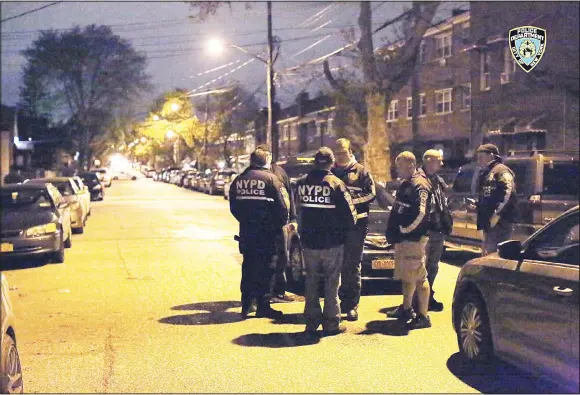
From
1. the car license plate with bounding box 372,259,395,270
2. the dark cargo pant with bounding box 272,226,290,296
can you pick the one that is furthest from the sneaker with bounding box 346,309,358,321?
the car license plate with bounding box 372,259,395,270

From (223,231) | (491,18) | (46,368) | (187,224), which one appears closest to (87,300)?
(46,368)

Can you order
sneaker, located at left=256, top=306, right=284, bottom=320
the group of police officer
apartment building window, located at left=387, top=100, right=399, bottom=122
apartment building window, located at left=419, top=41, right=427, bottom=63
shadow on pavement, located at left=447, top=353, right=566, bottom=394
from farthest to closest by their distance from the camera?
apartment building window, located at left=387, top=100, right=399, bottom=122
apartment building window, located at left=419, top=41, right=427, bottom=63
sneaker, located at left=256, top=306, right=284, bottom=320
the group of police officer
shadow on pavement, located at left=447, top=353, right=566, bottom=394

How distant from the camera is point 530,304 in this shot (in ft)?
18.8

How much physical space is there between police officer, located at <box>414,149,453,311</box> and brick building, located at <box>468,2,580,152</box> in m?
20.9

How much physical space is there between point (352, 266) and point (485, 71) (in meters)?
26.5

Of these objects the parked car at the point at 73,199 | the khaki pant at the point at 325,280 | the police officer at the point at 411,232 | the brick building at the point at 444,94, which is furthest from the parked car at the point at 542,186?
the brick building at the point at 444,94

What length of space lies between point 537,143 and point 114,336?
81.2 feet

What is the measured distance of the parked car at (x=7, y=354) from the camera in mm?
5301

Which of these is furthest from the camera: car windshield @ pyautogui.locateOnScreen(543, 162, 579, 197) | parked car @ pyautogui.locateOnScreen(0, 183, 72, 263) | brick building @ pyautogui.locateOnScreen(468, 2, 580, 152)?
brick building @ pyautogui.locateOnScreen(468, 2, 580, 152)

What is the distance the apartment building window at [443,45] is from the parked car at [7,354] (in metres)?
34.2

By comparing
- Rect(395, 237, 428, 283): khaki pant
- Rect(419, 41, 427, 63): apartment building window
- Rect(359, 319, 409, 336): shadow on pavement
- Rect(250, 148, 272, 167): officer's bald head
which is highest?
Rect(419, 41, 427, 63): apartment building window

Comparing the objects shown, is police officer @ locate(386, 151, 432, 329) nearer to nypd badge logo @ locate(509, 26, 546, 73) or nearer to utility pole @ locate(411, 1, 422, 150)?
→ nypd badge logo @ locate(509, 26, 546, 73)

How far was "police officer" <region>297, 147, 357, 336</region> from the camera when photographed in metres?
7.80

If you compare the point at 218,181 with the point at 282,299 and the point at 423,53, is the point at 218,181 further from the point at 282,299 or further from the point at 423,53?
the point at 282,299
